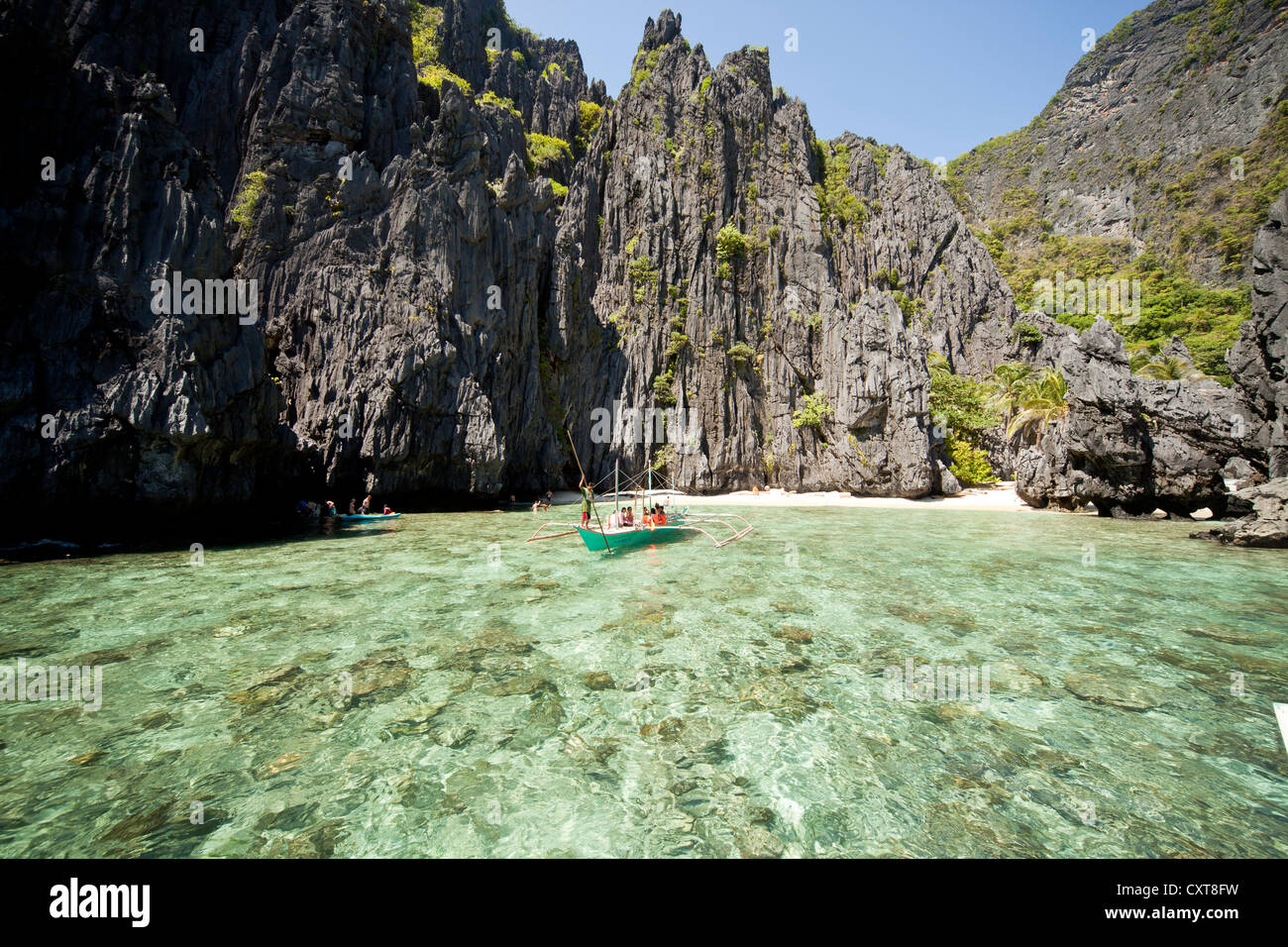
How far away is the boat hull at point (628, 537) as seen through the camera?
16.0m

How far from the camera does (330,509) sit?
24.9 meters

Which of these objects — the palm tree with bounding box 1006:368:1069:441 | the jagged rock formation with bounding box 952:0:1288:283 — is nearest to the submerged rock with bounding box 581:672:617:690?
the palm tree with bounding box 1006:368:1069:441

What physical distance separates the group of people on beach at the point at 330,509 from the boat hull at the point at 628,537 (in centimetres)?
1418

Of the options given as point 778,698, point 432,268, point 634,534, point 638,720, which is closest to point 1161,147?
point 432,268

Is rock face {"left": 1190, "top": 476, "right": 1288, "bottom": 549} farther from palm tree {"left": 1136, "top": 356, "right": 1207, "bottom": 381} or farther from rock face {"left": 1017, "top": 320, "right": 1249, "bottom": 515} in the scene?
palm tree {"left": 1136, "top": 356, "right": 1207, "bottom": 381}

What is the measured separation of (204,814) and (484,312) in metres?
28.7

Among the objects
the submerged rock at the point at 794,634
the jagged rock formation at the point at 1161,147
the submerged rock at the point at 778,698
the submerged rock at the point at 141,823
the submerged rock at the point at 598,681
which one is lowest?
the submerged rock at the point at 778,698

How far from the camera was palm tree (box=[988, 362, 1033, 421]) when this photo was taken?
36719 mm

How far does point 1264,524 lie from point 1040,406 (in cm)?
1581

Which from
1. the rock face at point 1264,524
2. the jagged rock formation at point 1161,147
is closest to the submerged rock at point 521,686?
the rock face at point 1264,524

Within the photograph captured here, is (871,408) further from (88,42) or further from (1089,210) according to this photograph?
(1089,210)

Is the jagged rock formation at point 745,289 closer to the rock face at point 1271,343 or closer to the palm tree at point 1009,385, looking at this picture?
the palm tree at point 1009,385

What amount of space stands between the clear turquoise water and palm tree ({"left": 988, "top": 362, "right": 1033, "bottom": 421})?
2767cm
